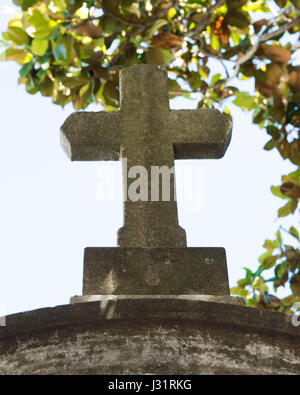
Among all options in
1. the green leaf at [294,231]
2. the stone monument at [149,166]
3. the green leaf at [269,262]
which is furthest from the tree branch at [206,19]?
the green leaf at [269,262]

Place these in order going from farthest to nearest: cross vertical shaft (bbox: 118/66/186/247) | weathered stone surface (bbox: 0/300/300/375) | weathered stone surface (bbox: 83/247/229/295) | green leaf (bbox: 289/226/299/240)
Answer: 1. green leaf (bbox: 289/226/299/240)
2. cross vertical shaft (bbox: 118/66/186/247)
3. weathered stone surface (bbox: 83/247/229/295)
4. weathered stone surface (bbox: 0/300/300/375)

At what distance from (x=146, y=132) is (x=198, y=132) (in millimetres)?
380

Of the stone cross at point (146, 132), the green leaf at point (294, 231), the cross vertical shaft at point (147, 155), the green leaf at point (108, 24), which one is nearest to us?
the cross vertical shaft at point (147, 155)

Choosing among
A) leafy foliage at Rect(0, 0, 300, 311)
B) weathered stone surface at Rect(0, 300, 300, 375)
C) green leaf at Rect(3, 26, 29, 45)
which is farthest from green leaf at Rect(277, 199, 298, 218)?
green leaf at Rect(3, 26, 29, 45)

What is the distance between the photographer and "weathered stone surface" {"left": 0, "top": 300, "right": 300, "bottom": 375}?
6.92 ft

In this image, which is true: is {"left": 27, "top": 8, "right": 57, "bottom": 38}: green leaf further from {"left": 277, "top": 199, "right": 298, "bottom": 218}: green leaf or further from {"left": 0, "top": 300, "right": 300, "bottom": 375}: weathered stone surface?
{"left": 0, "top": 300, "right": 300, "bottom": 375}: weathered stone surface

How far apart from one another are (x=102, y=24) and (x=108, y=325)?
9.92 feet

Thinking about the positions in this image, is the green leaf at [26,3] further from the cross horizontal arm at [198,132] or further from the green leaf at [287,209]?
the green leaf at [287,209]

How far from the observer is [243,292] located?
5.79 m

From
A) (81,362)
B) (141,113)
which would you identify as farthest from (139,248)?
(141,113)

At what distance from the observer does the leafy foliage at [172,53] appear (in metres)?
4.30

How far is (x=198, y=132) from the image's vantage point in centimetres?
361

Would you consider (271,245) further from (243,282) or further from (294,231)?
(243,282)
